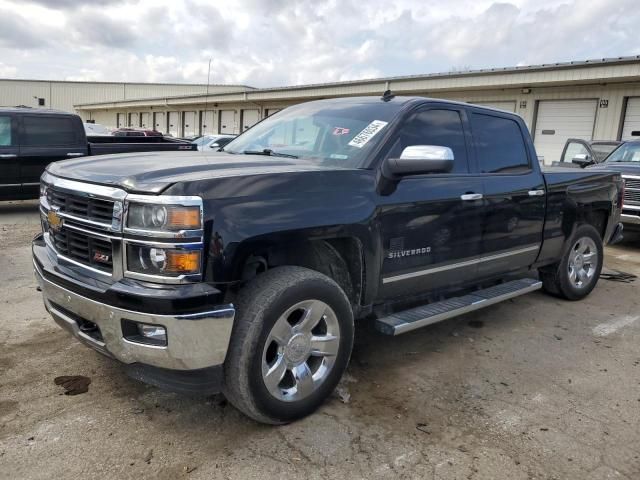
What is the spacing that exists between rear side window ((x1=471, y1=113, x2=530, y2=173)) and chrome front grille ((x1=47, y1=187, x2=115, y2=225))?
2.90 metres

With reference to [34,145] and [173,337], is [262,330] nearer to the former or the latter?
[173,337]

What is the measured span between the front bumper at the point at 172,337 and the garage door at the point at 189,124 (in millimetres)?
36782

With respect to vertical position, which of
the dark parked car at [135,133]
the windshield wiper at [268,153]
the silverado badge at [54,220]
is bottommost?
the silverado badge at [54,220]

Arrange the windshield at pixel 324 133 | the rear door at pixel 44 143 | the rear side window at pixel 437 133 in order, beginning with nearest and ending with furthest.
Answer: the windshield at pixel 324 133 < the rear side window at pixel 437 133 < the rear door at pixel 44 143

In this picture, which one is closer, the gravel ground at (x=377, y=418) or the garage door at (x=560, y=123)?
the gravel ground at (x=377, y=418)

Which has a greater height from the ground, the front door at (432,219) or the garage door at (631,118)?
the garage door at (631,118)

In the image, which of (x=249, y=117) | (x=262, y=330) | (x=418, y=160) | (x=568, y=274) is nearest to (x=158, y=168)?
(x=262, y=330)

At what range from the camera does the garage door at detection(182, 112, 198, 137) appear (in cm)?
A: 3816

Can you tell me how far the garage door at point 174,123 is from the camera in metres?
40.3

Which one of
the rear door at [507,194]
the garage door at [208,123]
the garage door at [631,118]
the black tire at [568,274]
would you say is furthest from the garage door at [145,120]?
the rear door at [507,194]

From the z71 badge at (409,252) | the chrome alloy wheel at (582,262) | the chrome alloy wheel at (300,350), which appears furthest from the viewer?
the chrome alloy wheel at (582,262)

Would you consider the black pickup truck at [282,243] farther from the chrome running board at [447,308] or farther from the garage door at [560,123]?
the garage door at [560,123]

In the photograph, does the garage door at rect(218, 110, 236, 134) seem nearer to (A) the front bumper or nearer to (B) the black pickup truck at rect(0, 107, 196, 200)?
(B) the black pickup truck at rect(0, 107, 196, 200)

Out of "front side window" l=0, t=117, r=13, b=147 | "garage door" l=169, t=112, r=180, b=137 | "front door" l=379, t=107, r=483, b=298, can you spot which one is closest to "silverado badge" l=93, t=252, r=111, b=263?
"front door" l=379, t=107, r=483, b=298
